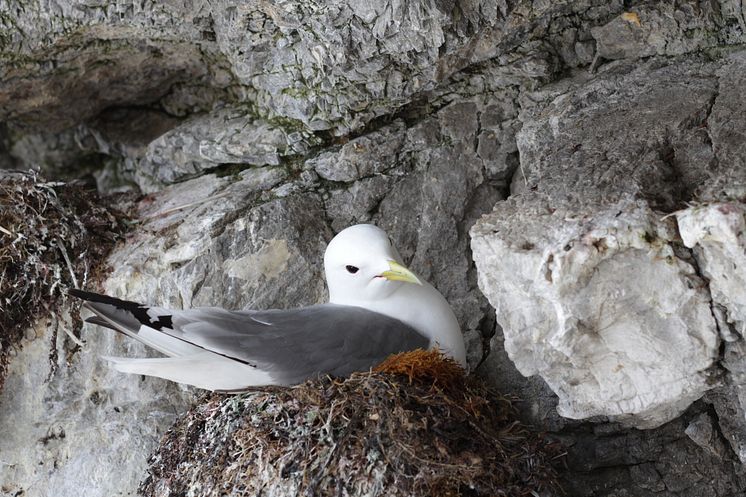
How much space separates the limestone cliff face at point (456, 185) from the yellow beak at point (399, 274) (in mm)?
343

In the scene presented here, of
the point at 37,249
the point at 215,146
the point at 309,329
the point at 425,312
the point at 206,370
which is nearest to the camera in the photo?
the point at 206,370

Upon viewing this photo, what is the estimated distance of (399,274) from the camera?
303cm

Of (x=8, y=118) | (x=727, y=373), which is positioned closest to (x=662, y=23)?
(x=727, y=373)

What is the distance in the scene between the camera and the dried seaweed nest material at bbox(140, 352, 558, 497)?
105 inches

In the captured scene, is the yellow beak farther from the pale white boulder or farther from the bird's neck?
the pale white boulder

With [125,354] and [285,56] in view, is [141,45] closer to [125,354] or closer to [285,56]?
[285,56]

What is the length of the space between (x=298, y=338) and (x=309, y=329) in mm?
58

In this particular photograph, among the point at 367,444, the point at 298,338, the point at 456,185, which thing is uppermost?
the point at 456,185

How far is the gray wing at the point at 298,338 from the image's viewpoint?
115 inches

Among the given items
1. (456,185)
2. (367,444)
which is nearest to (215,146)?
(456,185)

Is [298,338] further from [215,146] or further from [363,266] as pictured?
[215,146]

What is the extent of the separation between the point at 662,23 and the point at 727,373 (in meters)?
1.28

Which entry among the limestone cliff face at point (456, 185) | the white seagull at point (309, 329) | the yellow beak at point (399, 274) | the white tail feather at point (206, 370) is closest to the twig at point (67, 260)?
the limestone cliff face at point (456, 185)

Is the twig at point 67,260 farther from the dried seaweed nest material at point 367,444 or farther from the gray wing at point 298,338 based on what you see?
the dried seaweed nest material at point 367,444
